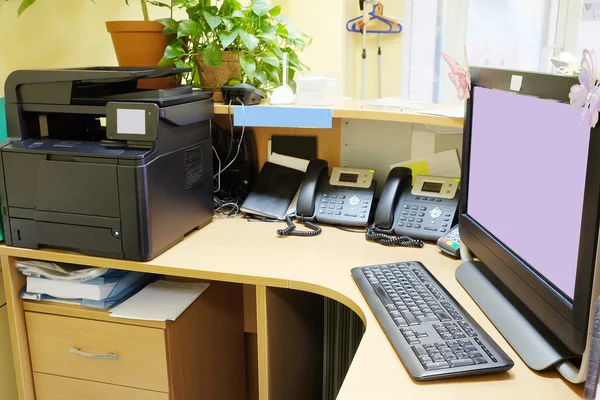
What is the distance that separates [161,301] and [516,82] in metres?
1.02

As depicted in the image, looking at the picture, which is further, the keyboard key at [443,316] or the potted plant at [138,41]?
the potted plant at [138,41]

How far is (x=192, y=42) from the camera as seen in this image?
181 centimetres

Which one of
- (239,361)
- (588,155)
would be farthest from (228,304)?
(588,155)

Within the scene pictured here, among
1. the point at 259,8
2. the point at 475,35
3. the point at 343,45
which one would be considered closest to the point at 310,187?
the point at 259,8

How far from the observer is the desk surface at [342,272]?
88cm

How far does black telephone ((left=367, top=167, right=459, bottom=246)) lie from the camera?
153 cm

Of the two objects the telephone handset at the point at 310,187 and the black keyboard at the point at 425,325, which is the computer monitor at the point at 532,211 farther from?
the telephone handset at the point at 310,187

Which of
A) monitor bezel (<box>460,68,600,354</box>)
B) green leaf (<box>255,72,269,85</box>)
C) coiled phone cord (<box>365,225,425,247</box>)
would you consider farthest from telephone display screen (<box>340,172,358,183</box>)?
monitor bezel (<box>460,68,600,354</box>)

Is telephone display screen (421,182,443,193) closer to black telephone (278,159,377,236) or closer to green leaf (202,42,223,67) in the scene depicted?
black telephone (278,159,377,236)

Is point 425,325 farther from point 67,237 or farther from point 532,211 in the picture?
point 67,237

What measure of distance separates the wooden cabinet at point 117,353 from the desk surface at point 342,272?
0.16m

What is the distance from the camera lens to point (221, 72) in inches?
70.2

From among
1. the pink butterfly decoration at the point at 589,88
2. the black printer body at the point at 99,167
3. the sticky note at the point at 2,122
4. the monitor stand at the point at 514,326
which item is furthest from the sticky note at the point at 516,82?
the sticky note at the point at 2,122

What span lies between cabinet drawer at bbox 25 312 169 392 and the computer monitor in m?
0.79
